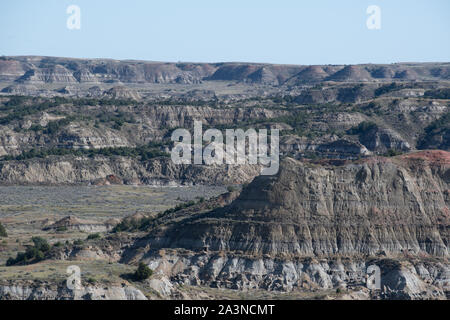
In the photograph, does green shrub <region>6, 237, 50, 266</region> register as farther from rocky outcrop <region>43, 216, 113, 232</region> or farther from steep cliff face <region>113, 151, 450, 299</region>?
rocky outcrop <region>43, 216, 113, 232</region>

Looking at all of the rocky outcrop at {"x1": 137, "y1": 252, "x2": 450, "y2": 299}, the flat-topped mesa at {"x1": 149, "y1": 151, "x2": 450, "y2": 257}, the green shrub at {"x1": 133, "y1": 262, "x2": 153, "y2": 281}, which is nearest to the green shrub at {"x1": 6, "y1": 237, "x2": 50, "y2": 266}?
the flat-topped mesa at {"x1": 149, "y1": 151, "x2": 450, "y2": 257}

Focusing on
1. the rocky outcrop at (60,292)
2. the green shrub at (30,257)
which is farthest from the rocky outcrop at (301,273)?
the green shrub at (30,257)

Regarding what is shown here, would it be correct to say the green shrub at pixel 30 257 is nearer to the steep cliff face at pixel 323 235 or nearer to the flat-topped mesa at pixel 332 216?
the steep cliff face at pixel 323 235

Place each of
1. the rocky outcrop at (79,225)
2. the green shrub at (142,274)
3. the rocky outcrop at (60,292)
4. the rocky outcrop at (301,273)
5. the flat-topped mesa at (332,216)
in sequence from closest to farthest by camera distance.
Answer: the rocky outcrop at (60,292)
the green shrub at (142,274)
the rocky outcrop at (301,273)
the flat-topped mesa at (332,216)
the rocky outcrop at (79,225)

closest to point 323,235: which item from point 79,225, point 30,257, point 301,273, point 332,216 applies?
point 332,216

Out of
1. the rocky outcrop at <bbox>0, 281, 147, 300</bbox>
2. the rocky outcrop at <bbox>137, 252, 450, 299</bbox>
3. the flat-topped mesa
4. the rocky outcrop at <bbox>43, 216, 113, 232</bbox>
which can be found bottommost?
the rocky outcrop at <bbox>43, 216, 113, 232</bbox>

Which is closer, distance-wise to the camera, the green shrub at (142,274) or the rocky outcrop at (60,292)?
the rocky outcrop at (60,292)

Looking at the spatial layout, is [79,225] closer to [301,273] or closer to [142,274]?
[301,273]

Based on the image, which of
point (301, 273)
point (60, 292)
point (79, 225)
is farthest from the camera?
point (79, 225)
